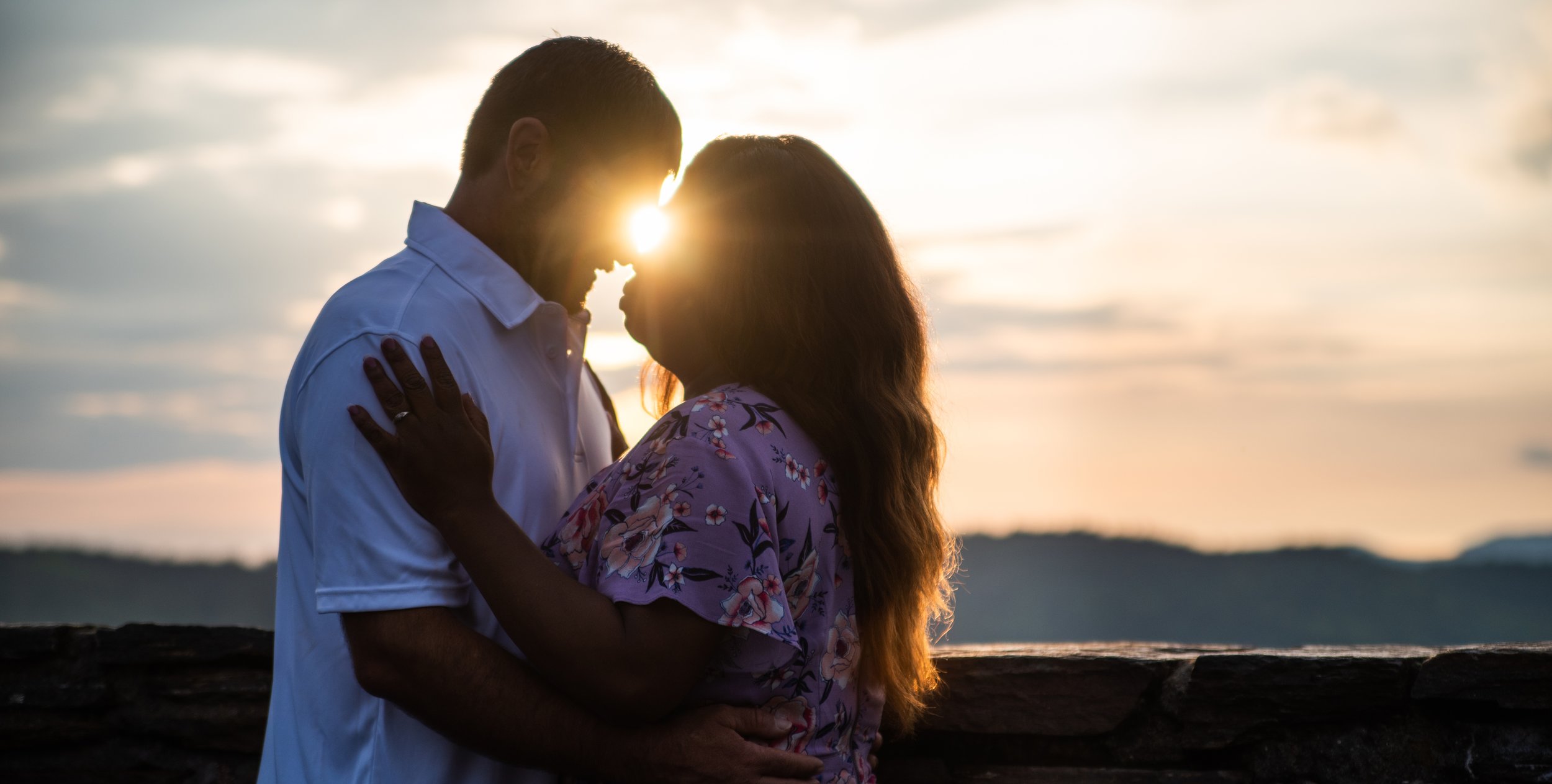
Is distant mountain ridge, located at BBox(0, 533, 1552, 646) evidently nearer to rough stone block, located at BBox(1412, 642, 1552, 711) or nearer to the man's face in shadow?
rough stone block, located at BBox(1412, 642, 1552, 711)

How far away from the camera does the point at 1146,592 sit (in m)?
36.1

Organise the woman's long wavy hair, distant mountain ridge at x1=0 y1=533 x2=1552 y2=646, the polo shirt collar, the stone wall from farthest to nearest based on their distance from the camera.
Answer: distant mountain ridge at x1=0 y1=533 x2=1552 y2=646 → the stone wall → the polo shirt collar → the woman's long wavy hair

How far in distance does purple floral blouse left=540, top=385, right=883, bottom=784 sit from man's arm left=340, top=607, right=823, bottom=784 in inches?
2.6

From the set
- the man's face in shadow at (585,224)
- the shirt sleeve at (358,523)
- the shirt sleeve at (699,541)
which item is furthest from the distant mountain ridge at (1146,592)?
the shirt sleeve at (358,523)

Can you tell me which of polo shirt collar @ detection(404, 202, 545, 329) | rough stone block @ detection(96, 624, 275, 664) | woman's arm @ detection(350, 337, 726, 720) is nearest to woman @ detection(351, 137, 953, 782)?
woman's arm @ detection(350, 337, 726, 720)

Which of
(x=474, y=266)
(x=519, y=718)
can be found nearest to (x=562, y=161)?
(x=474, y=266)

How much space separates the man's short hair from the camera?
204 cm

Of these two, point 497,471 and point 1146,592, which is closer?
point 497,471

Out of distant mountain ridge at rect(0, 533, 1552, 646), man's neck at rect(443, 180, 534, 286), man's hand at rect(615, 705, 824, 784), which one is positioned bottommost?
distant mountain ridge at rect(0, 533, 1552, 646)

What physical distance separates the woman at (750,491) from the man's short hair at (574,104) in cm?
27

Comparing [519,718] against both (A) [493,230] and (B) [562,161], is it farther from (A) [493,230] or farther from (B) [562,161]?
(B) [562,161]

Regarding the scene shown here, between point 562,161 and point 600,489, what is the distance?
739mm

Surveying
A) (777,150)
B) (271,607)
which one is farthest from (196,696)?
(271,607)

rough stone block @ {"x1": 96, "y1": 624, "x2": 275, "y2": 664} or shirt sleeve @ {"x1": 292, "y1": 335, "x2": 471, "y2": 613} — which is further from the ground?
shirt sleeve @ {"x1": 292, "y1": 335, "x2": 471, "y2": 613}
